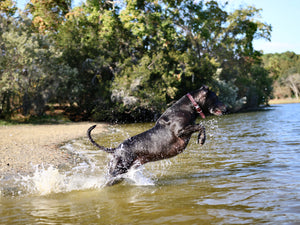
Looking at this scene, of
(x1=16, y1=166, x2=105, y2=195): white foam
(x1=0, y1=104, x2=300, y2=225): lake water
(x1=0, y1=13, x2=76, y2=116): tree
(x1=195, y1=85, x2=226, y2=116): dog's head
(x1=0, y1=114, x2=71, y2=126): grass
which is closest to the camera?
(x1=0, y1=104, x2=300, y2=225): lake water

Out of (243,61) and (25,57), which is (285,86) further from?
(25,57)

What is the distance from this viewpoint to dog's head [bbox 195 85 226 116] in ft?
19.0

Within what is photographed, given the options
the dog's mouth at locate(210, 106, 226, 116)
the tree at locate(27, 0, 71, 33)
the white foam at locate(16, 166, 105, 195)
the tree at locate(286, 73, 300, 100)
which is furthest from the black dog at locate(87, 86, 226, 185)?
the tree at locate(286, 73, 300, 100)

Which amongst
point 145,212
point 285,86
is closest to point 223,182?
point 145,212

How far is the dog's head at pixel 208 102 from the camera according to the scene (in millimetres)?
5789

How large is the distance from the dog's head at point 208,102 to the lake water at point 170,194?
136cm

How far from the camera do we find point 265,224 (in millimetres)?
3568

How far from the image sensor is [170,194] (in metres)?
5.11

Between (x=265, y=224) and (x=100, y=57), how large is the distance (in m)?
21.6

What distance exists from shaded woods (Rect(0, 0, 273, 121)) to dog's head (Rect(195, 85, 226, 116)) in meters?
15.5

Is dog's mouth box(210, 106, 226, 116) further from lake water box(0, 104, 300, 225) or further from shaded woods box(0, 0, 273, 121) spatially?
shaded woods box(0, 0, 273, 121)

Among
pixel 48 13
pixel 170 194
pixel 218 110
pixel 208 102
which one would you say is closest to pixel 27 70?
pixel 48 13

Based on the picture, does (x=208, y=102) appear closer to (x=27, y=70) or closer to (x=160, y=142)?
(x=160, y=142)

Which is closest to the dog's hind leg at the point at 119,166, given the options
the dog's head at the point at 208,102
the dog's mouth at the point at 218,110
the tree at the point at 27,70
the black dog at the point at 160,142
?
the black dog at the point at 160,142
